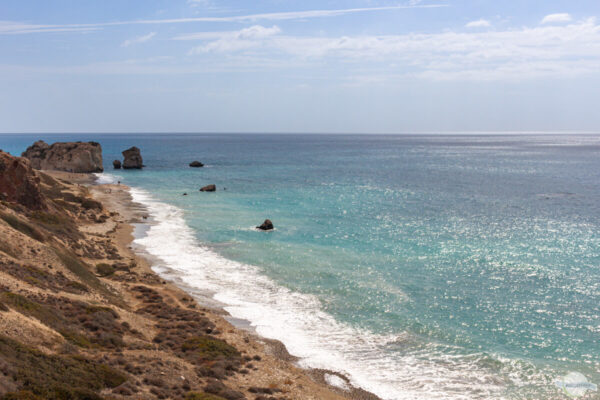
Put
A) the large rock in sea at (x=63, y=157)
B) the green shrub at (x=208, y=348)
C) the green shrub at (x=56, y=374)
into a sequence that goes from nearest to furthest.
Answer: the green shrub at (x=56, y=374), the green shrub at (x=208, y=348), the large rock in sea at (x=63, y=157)

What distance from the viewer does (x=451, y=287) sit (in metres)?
35.6

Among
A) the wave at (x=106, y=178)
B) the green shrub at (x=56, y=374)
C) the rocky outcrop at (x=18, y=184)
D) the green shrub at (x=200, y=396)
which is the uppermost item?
the rocky outcrop at (x=18, y=184)

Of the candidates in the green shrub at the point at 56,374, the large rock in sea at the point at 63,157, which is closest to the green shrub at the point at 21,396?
the green shrub at the point at 56,374

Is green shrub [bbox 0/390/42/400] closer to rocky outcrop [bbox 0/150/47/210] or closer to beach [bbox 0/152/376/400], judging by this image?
beach [bbox 0/152/376/400]

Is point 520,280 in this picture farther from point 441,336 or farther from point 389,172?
point 389,172

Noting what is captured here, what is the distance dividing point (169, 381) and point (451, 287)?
24.1 m

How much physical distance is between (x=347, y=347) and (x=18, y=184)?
118ft

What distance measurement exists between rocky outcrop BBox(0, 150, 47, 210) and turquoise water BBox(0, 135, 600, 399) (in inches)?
430

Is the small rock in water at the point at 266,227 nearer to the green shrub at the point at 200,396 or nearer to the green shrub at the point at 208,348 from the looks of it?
the green shrub at the point at 208,348

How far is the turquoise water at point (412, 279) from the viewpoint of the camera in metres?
24.3

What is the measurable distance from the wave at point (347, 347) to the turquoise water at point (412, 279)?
10cm

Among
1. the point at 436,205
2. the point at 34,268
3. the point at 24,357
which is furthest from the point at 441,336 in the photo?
the point at 436,205

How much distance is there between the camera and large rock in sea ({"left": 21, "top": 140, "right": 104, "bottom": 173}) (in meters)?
117

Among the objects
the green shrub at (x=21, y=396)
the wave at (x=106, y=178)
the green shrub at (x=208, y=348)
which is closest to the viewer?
the green shrub at (x=21, y=396)
